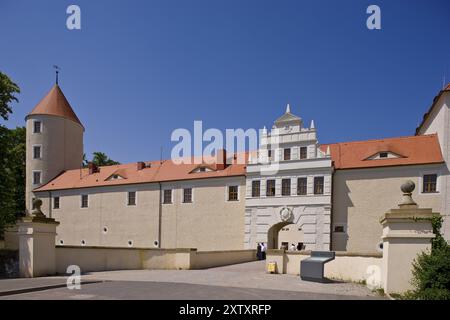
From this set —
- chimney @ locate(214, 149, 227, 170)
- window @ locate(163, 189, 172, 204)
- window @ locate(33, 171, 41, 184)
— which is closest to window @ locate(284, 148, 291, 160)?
Answer: chimney @ locate(214, 149, 227, 170)

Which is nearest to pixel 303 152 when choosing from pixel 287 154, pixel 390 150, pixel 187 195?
pixel 287 154

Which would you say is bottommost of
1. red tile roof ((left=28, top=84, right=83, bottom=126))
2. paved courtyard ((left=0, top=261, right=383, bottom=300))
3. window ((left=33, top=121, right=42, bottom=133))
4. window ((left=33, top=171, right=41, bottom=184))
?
paved courtyard ((left=0, top=261, right=383, bottom=300))

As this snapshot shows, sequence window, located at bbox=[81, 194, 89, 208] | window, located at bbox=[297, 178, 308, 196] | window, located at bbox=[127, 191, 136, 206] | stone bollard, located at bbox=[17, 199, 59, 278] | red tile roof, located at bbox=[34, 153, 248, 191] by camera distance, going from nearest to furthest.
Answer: stone bollard, located at bbox=[17, 199, 59, 278], window, located at bbox=[297, 178, 308, 196], red tile roof, located at bbox=[34, 153, 248, 191], window, located at bbox=[127, 191, 136, 206], window, located at bbox=[81, 194, 89, 208]

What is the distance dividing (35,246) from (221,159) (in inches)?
789

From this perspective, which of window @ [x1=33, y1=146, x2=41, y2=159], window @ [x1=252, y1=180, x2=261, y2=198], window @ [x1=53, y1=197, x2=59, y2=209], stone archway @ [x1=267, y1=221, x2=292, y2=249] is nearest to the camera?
stone archway @ [x1=267, y1=221, x2=292, y2=249]

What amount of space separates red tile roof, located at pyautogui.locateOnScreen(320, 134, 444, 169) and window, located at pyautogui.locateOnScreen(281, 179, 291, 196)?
3805mm

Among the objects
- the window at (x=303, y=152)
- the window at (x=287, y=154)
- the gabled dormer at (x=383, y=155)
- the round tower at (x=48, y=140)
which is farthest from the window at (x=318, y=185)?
the round tower at (x=48, y=140)

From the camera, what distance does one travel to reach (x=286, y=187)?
94.4 ft

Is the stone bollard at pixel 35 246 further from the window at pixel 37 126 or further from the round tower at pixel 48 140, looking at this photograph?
the window at pixel 37 126

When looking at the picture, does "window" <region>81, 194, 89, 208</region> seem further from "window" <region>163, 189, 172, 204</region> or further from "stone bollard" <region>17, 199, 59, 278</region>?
"stone bollard" <region>17, 199, 59, 278</region>

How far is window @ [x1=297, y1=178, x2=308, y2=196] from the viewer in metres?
28.1

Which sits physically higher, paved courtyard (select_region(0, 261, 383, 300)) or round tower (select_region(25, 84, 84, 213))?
round tower (select_region(25, 84, 84, 213))

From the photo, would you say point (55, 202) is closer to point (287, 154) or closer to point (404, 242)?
point (287, 154)
